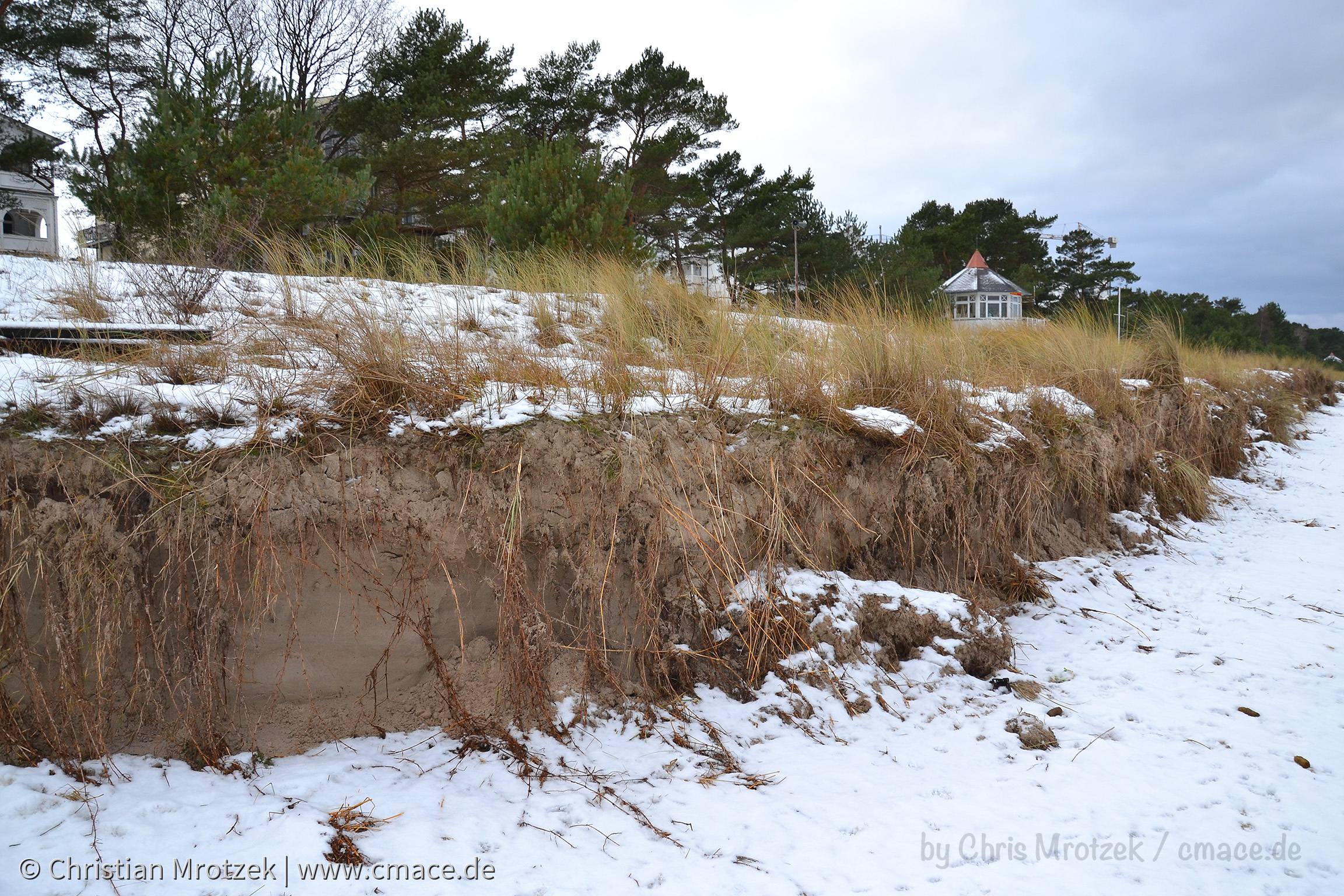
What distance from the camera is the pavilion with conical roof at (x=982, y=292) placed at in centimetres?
3073

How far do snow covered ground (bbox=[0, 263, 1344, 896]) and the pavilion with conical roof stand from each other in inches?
1180

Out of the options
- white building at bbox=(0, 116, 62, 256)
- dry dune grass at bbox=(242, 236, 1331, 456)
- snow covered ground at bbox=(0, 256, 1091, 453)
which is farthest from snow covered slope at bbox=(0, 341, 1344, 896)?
white building at bbox=(0, 116, 62, 256)

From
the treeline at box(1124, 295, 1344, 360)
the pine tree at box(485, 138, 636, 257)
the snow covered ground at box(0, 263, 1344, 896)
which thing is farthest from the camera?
the treeline at box(1124, 295, 1344, 360)

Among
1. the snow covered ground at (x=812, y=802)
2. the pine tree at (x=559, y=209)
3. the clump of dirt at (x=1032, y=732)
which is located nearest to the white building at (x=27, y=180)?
the pine tree at (x=559, y=209)

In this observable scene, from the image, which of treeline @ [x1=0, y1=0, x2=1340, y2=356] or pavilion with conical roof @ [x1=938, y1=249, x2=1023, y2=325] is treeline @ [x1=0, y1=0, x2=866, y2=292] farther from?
pavilion with conical roof @ [x1=938, y1=249, x2=1023, y2=325]

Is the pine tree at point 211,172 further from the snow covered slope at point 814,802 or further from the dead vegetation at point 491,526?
the snow covered slope at point 814,802

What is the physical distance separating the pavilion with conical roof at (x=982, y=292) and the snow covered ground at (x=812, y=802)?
30.0m

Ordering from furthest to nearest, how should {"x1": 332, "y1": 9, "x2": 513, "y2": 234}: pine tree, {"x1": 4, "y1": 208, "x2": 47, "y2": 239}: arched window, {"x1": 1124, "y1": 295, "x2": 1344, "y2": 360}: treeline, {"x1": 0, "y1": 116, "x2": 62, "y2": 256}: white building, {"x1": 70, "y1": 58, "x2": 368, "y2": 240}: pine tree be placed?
1. {"x1": 1124, "y1": 295, "x2": 1344, "y2": 360}: treeline
2. {"x1": 4, "y1": 208, "x2": 47, "y2": 239}: arched window
3. {"x1": 332, "y1": 9, "x2": 513, "y2": 234}: pine tree
4. {"x1": 0, "y1": 116, "x2": 62, "y2": 256}: white building
5. {"x1": 70, "y1": 58, "x2": 368, "y2": 240}: pine tree

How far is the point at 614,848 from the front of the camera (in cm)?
235

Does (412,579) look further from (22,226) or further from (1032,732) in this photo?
(22,226)

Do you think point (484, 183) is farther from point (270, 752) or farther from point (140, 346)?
point (270, 752)

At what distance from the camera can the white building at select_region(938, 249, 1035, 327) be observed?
30.7 m

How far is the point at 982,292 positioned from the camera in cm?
3103

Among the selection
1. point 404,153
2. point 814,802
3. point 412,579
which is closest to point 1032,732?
point 814,802
